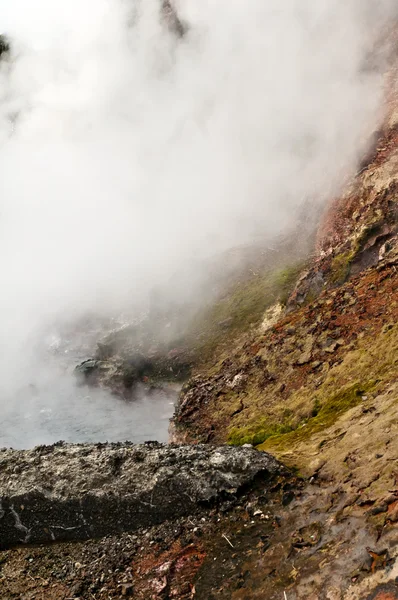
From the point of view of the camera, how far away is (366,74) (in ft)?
142

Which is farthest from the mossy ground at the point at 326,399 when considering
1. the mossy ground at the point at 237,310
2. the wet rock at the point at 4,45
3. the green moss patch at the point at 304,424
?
the wet rock at the point at 4,45

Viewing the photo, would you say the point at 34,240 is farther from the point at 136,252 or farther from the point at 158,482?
the point at 158,482

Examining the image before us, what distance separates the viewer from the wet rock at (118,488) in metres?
12.2

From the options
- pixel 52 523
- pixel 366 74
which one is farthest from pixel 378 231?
pixel 52 523

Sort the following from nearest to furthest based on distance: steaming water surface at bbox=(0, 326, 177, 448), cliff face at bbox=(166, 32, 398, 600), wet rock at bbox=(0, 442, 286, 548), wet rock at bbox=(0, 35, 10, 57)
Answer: cliff face at bbox=(166, 32, 398, 600) → wet rock at bbox=(0, 442, 286, 548) → steaming water surface at bbox=(0, 326, 177, 448) → wet rock at bbox=(0, 35, 10, 57)

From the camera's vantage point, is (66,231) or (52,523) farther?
(66,231)

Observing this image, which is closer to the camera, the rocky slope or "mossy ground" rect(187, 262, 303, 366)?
the rocky slope

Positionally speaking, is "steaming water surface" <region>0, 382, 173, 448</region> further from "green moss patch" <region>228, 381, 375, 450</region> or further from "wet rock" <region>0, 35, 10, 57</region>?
"wet rock" <region>0, 35, 10, 57</region>

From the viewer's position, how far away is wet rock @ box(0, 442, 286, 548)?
12.2m

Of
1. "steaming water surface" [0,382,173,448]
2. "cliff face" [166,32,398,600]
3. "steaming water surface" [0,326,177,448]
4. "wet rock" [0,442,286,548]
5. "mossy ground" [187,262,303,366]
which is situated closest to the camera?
"cliff face" [166,32,398,600]

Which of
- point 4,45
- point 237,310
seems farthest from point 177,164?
point 4,45

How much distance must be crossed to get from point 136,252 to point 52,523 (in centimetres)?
5346

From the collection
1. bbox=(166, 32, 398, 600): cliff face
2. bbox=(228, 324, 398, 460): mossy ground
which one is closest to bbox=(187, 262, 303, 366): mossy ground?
bbox=(166, 32, 398, 600): cliff face

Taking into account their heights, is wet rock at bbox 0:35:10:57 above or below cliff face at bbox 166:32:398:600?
above
